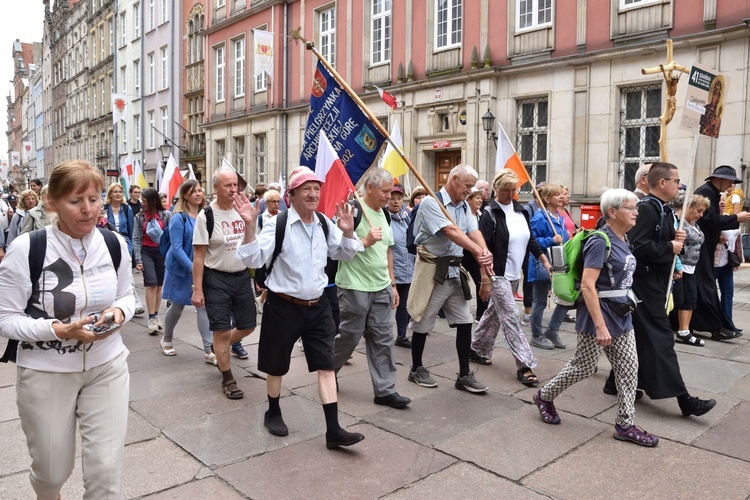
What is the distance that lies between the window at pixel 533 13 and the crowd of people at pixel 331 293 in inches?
417

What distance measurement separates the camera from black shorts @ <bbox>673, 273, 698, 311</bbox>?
677 centimetres

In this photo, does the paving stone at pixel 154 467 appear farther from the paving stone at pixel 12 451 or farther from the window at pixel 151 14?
the window at pixel 151 14

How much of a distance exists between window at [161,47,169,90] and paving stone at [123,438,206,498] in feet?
113

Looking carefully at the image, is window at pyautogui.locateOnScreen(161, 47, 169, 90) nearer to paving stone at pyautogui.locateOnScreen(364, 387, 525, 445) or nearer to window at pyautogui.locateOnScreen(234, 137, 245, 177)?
window at pyautogui.locateOnScreen(234, 137, 245, 177)

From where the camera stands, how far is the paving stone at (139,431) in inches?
165

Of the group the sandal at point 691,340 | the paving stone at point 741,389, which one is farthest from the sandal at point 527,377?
the sandal at point 691,340

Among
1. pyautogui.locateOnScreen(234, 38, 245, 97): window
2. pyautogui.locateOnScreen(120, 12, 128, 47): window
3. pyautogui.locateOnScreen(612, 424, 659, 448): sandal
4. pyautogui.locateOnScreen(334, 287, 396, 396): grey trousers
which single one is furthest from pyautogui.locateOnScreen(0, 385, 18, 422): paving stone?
pyautogui.locateOnScreen(120, 12, 128, 47): window

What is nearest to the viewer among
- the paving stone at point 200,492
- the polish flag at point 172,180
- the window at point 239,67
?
the paving stone at point 200,492

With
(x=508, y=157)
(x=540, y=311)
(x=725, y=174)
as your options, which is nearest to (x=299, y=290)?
(x=540, y=311)

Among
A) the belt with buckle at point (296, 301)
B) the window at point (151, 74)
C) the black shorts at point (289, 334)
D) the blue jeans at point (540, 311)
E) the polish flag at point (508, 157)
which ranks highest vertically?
the window at point (151, 74)

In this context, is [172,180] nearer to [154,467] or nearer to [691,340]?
[691,340]

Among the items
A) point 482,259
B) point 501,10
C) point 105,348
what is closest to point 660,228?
point 482,259

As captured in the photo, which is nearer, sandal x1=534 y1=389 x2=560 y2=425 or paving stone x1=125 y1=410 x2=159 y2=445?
paving stone x1=125 y1=410 x2=159 y2=445

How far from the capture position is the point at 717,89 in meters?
6.60
